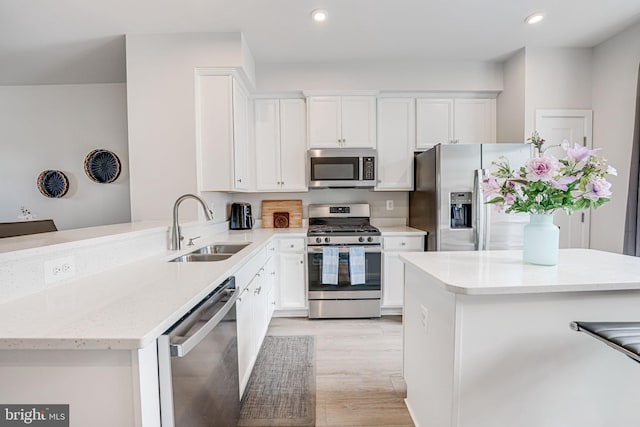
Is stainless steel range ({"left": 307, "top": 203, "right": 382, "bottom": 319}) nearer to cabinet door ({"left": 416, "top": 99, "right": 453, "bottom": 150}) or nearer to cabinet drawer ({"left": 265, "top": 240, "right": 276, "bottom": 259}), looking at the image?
cabinet drawer ({"left": 265, "top": 240, "right": 276, "bottom": 259})

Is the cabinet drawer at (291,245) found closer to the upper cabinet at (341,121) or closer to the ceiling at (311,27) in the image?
the upper cabinet at (341,121)

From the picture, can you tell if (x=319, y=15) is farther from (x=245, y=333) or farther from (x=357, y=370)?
(x=357, y=370)

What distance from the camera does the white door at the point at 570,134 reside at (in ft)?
9.36

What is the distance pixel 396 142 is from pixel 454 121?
27.4 inches

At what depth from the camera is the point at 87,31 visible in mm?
2404

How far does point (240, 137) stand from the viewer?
2.74 meters

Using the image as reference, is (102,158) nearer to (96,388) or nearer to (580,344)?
(96,388)

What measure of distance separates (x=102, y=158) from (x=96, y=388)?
3.51 metres

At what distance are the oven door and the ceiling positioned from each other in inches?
78.1

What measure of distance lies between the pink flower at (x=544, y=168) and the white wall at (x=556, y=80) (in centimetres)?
199

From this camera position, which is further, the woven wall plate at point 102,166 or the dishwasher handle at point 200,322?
the woven wall plate at point 102,166

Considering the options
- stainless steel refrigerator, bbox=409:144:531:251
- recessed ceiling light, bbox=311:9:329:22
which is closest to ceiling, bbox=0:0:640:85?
recessed ceiling light, bbox=311:9:329:22

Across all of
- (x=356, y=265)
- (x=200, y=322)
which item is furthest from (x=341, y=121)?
(x=200, y=322)

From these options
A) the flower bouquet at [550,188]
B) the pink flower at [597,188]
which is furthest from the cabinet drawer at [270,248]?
the pink flower at [597,188]
